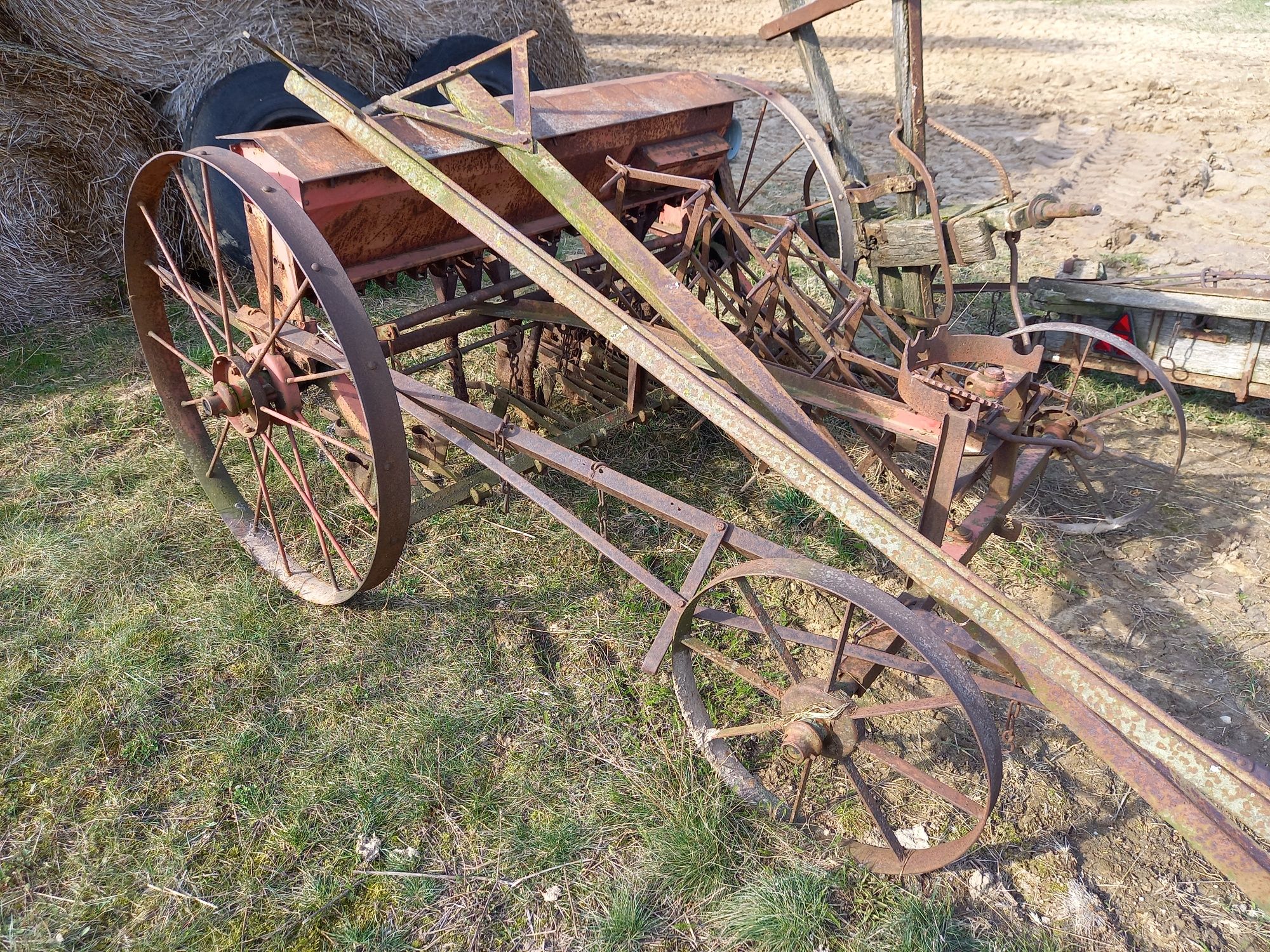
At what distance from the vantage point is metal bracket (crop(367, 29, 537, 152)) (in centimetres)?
329

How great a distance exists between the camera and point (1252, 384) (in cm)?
407

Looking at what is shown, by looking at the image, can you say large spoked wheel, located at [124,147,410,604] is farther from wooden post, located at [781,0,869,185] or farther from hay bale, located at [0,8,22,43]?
wooden post, located at [781,0,869,185]

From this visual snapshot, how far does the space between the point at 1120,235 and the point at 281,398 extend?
5826 mm

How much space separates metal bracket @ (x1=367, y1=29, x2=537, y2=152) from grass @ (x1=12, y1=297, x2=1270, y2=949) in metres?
1.56

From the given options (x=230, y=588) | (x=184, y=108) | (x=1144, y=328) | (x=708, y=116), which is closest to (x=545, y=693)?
(x=230, y=588)

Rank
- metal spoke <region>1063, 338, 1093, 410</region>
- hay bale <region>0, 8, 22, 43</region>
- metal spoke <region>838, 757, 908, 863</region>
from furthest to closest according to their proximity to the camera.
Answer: hay bale <region>0, 8, 22, 43</region> → metal spoke <region>1063, 338, 1093, 410</region> → metal spoke <region>838, 757, 908, 863</region>

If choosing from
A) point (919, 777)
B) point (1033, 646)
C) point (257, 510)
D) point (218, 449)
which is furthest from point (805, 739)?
point (218, 449)

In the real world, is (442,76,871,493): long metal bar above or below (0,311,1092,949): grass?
above

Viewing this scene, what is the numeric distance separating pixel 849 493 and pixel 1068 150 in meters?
7.14

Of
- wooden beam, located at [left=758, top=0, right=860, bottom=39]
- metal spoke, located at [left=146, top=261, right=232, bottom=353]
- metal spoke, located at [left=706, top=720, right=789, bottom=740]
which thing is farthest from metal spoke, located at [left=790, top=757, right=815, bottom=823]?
wooden beam, located at [left=758, top=0, right=860, bottom=39]

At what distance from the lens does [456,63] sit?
6227mm

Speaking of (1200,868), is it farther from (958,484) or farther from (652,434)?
(652,434)

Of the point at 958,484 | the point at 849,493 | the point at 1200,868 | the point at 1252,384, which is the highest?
the point at 849,493

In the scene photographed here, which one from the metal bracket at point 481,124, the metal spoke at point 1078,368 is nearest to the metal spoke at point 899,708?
the metal spoke at point 1078,368
